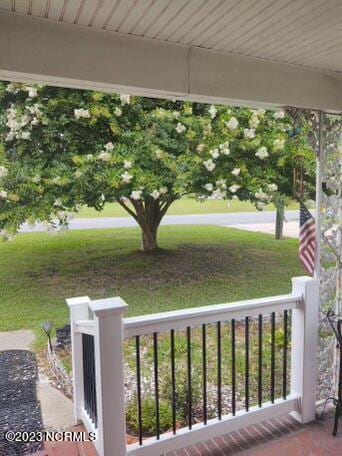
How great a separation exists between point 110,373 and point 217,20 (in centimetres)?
174

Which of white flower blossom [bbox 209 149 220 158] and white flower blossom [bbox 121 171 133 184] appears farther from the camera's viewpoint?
white flower blossom [bbox 209 149 220 158]

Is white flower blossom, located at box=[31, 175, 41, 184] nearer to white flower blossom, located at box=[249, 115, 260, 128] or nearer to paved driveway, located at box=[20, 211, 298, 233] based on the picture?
white flower blossom, located at box=[249, 115, 260, 128]

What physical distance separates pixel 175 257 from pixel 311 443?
19.7ft

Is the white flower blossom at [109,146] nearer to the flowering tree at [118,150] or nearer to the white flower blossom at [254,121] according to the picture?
the flowering tree at [118,150]

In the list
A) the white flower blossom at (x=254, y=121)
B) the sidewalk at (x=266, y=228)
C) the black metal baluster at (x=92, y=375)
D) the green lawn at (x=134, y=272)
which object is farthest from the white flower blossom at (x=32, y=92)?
the sidewalk at (x=266, y=228)

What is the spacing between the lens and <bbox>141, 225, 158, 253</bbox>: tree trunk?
25.8 ft

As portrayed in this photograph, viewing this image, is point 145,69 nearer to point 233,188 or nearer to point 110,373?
point 110,373

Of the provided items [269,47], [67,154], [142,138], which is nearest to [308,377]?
[269,47]

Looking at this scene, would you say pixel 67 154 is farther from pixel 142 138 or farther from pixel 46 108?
pixel 142 138

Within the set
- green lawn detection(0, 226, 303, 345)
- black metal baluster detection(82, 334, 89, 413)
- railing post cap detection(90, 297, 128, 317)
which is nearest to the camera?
railing post cap detection(90, 297, 128, 317)

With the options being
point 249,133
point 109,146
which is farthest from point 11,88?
point 249,133

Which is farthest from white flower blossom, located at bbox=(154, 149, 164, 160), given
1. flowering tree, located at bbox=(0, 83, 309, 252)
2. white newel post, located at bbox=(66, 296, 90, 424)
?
white newel post, located at bbox=(66, 296, 90, 424)

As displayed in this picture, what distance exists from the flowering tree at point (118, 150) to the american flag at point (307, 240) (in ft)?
9.06

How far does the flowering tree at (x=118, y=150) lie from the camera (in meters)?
5.16
